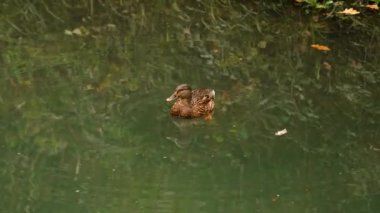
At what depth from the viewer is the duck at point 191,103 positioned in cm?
607

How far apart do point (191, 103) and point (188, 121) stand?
0.18 meters

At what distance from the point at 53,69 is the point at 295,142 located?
2438 mm

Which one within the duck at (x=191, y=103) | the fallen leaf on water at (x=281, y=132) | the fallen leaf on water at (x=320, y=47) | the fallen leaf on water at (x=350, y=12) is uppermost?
the fallen leaf on water at (x=350, y=12)

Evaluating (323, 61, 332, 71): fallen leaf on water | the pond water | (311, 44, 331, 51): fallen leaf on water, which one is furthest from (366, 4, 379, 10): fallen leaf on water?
(323, 61, 332, 71): fallen leaf on water

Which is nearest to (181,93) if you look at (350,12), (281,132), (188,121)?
(188,121)

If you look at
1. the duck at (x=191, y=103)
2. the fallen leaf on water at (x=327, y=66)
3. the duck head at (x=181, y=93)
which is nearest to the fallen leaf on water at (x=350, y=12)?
the fallen leaf on water at (x=327, y=66)

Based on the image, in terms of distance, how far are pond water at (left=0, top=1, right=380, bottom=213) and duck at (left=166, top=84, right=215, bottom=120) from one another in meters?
0.09

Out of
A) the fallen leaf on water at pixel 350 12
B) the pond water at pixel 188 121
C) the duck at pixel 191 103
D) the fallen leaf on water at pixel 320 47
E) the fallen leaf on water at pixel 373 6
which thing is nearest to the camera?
the pond water at pixel 188 121

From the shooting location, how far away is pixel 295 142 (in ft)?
19.2

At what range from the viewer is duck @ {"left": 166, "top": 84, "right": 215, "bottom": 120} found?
6.07m

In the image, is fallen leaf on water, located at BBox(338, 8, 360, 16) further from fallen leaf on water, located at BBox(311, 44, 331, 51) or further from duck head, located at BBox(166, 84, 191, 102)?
duck head, located at BBox(166, 84, 191, 102)

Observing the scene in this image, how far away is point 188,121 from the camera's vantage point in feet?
20.2

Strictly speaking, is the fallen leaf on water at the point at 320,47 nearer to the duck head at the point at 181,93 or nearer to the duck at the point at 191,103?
the duck at the point at 191,103

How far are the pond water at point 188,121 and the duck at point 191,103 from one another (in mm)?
88
